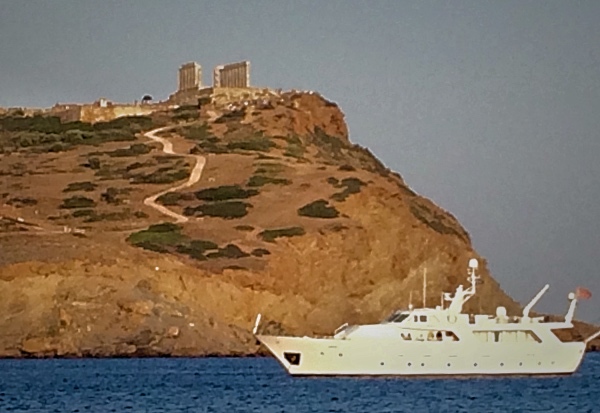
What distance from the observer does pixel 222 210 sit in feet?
273

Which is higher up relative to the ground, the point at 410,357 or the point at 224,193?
the point at 224,193

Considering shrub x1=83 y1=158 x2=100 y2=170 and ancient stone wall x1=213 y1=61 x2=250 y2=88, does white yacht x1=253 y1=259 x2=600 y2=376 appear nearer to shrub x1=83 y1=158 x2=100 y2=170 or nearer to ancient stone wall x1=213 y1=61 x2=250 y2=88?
shrub x1=83 y1=158 x2=100 y2=170

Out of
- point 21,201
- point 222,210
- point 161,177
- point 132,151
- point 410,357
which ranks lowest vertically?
point 410,357

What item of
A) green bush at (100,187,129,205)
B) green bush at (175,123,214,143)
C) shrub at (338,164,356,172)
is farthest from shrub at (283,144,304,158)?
green bush at (100,187,129,205)

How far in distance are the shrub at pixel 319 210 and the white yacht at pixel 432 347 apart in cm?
2738

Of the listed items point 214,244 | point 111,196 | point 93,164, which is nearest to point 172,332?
point 214,244

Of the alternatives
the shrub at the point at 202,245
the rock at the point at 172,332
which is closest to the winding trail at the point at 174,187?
the shrub at the point at 202,245

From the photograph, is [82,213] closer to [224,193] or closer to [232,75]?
[224,193]

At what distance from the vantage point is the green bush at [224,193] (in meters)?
85.6

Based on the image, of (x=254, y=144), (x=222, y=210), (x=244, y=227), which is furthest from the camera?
(x=254, y=144)

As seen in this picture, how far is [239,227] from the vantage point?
3179 inches

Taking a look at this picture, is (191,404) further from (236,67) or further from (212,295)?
(236,67)

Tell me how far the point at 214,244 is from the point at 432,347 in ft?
92.9

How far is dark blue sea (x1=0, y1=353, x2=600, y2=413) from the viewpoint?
4562 centimetres
